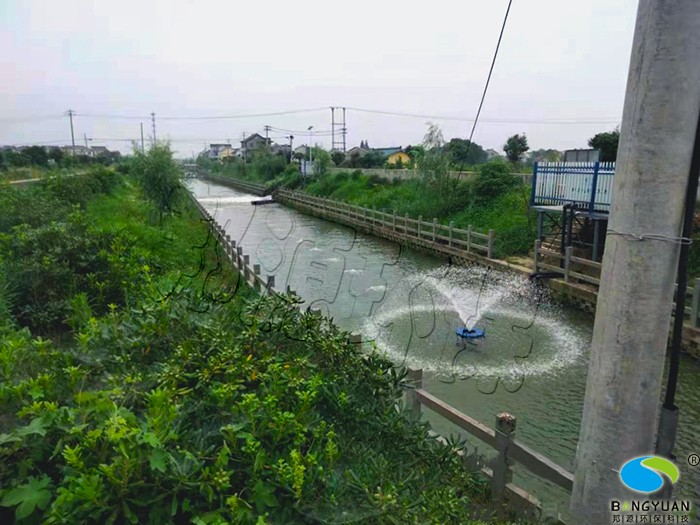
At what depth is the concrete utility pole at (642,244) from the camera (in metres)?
1.80

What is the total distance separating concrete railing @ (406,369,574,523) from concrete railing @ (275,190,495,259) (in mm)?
11261

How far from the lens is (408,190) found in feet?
84.0

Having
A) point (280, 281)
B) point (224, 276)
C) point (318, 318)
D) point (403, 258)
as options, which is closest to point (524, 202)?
point (403, 258)

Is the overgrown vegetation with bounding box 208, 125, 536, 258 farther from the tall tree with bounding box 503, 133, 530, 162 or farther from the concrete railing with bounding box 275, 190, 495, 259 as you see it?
the tall tree with bounding box 503, 133, 530, 162

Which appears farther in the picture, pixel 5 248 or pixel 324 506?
pixel 5 248

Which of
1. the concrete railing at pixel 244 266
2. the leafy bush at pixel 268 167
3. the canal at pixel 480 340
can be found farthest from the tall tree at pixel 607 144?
the leafy bush at pixel 268 167

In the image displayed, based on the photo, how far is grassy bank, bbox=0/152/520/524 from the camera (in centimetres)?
161

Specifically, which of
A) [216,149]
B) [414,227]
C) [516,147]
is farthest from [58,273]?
[216,149]

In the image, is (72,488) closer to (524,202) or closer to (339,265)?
(339,265)

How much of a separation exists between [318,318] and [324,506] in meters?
1.46

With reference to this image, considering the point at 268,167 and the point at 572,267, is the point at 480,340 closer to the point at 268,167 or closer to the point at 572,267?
the point at 572,267

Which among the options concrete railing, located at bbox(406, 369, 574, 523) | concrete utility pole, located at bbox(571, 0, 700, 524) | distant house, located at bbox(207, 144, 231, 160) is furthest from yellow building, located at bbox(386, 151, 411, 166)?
distant house, located at bbox(207, 144, 231, 160)

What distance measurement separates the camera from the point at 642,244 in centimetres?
188

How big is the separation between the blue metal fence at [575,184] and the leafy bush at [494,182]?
303 inches
